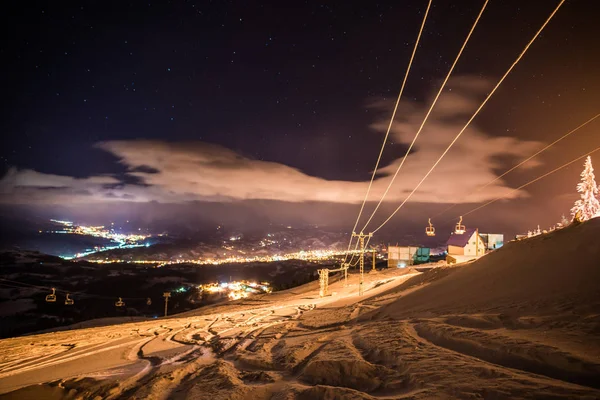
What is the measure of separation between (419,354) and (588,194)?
52.1m

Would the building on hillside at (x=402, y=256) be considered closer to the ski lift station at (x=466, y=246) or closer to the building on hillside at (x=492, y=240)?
the building on hillside at (x=492, y=240)

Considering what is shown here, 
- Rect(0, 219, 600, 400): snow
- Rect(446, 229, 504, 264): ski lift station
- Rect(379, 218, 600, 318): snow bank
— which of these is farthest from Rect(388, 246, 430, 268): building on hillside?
Rect(0, 219, 600, 400): snow

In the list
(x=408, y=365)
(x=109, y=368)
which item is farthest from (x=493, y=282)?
(x=109, y=368)

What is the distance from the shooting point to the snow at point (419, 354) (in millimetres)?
5742

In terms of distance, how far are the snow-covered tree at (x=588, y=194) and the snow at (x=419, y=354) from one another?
3792 cm

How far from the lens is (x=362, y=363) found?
739 centimetres

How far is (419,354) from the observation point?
7559 mm

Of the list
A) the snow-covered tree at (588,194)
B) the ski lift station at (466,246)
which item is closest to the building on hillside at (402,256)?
the ski lift station at (466,246)

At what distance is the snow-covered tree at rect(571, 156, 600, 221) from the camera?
43.1 m

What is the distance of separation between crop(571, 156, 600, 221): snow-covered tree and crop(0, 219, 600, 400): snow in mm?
37916

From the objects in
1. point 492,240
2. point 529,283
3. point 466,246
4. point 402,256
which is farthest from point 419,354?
point 402,256

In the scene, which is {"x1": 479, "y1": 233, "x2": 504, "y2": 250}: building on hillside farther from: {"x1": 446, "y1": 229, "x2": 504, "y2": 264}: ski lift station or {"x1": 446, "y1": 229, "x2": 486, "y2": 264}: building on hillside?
{"x1": 446, "y1": 229, "x2": 486, "y2": 264}: building on hillside

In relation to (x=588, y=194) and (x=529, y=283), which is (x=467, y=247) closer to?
(x=588, y=194)

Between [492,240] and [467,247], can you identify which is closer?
[467,247]
